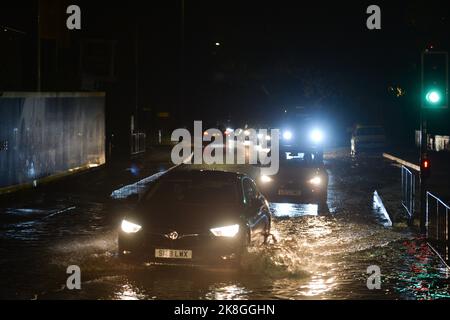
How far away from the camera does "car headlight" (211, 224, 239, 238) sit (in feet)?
34.4

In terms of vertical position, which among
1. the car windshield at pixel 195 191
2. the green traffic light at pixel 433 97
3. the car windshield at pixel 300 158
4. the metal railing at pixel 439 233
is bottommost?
the metal railing at pixel 439 233

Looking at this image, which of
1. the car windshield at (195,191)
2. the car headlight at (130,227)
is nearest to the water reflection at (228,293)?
the car headlight at (130,227)

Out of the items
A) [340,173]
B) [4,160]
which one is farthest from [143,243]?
[340,173]

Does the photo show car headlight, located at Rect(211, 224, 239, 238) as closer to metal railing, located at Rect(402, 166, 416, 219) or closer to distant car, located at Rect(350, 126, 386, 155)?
metal railing, located at Rect(402, 166, 416, 219)

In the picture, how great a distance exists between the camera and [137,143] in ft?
139

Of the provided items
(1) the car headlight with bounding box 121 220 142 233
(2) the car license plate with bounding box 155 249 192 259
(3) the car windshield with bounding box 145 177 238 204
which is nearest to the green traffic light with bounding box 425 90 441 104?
(3) the car windshield with bounding box 145 177 238 204

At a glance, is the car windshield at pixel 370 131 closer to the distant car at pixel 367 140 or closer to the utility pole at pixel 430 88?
the distant car at pixel 367 140

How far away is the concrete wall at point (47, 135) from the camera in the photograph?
21.8m

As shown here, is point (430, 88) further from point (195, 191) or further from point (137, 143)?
point (137, 143)

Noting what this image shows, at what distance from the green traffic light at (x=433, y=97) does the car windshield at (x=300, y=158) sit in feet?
17.8

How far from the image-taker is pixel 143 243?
34.2ft

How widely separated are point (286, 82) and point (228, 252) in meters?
68.4

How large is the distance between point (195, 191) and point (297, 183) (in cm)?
848

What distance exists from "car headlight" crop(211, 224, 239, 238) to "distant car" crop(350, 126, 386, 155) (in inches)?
1546
